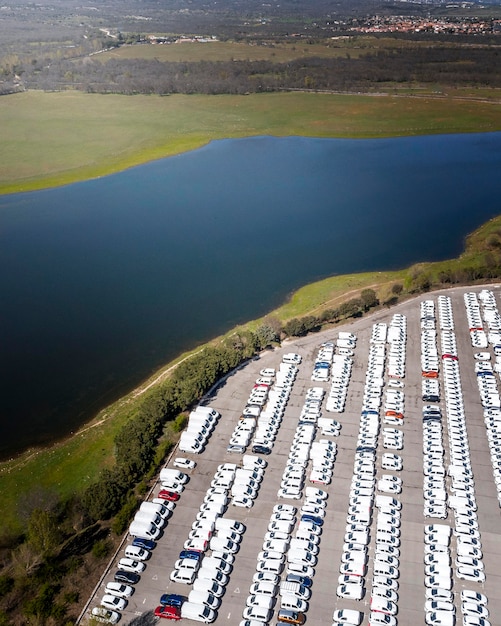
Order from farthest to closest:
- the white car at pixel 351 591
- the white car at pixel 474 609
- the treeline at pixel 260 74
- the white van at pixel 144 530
Result: the treeline at pixel 260 74 < the white van at pixel 144 530 < the white car at pixel 351 591 < the white car at pixel 474 609

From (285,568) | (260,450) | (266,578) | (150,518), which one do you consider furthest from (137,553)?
(260,450)

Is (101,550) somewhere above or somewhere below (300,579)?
below

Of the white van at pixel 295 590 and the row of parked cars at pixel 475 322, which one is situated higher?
the row of parked cars at pixel 475 322

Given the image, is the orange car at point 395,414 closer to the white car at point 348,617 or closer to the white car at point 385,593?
the white car at point 385,593

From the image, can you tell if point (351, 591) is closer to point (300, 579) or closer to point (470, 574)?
point (300, 579)

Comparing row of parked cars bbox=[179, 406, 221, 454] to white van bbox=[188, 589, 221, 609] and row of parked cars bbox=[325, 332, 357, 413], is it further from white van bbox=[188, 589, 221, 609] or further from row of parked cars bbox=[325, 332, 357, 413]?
white van bbox=[188, 589, 221, 609]

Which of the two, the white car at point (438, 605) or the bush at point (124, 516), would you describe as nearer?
the white car at point (438, 605)

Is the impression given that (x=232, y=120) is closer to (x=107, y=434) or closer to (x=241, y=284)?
(x=241, y=284)

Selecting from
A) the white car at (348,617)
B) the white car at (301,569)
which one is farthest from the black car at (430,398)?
the white car at (348,617)
